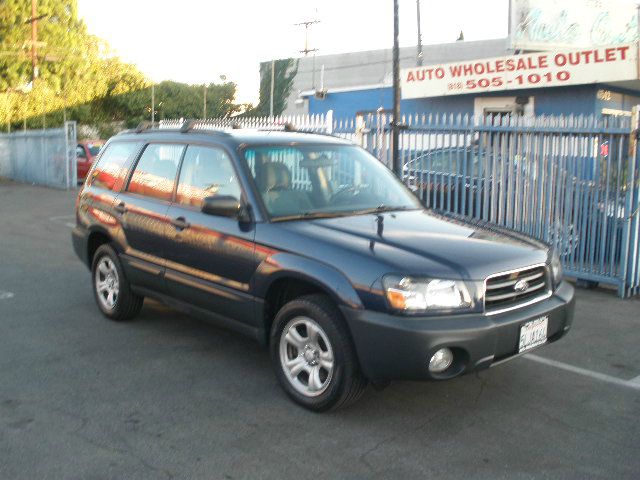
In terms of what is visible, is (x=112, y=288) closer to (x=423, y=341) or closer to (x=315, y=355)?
(x=315, y=355)

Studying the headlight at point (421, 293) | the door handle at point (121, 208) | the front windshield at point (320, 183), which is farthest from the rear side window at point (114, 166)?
the headlight at point (421, 293)

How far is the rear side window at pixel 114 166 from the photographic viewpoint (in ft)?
21.6

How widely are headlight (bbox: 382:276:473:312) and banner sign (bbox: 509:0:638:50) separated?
1506 centimetres

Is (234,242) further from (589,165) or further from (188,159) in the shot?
(589,165)

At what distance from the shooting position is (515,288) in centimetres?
454

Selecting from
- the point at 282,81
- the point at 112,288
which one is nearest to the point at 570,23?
the point at 112,288

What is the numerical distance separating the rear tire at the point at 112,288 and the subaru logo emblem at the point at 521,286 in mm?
3396

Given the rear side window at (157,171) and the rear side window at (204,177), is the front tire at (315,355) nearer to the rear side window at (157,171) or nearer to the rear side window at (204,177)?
the rear side window at (204,177)

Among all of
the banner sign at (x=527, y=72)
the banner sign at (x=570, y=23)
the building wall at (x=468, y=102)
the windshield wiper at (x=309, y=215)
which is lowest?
the windshield wiper at (x=309, y=215)

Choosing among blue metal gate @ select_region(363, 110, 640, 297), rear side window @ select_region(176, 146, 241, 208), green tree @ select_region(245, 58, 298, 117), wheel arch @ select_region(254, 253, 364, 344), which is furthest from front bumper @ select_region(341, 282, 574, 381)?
green tree @ select_region(245, 58, 298, 117)

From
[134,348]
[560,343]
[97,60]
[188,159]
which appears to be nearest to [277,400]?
[134,348]

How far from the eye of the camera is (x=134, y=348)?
5.95m

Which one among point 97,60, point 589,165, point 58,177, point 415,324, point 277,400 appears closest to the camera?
point 415,324

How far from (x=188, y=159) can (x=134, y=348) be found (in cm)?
154
